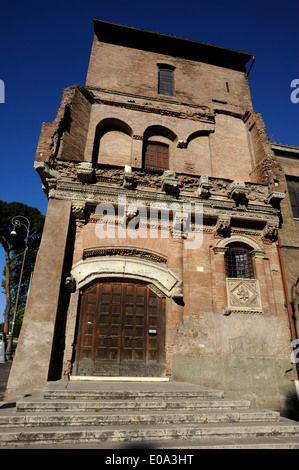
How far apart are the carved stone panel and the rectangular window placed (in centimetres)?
424

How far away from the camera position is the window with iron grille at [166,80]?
13.5 meters

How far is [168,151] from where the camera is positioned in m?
12.0

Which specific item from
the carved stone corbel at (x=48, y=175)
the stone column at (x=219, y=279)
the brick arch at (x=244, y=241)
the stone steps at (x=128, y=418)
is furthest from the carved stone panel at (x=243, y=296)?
the carved stone corbel at (x=48, y=175)

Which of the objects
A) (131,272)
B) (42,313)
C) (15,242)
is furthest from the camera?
(15,242)

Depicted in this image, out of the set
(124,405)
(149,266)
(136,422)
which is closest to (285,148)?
(149,266)

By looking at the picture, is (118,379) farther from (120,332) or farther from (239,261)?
(239,261)

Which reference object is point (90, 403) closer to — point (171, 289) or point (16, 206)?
point (171, 289)

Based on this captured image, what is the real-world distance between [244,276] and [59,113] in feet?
29.9

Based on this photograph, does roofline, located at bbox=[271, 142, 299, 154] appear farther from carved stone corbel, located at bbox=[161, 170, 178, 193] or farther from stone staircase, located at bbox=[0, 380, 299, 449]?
stone staircase, located at bbox=[0, 380, 299, 449]

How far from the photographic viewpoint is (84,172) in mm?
8539

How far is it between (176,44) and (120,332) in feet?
48.7

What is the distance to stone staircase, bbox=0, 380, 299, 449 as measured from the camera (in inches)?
150
